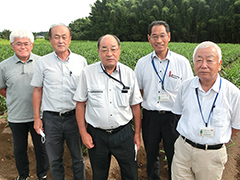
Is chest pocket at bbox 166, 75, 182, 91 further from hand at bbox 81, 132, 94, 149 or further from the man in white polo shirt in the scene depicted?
hand at bbox 81, 132, 94, 149

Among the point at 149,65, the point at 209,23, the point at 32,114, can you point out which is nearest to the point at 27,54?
the point at 32,114

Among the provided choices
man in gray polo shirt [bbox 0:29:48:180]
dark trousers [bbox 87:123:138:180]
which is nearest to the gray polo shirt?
man in gray polo shirt [bbox 0:29:48:180]

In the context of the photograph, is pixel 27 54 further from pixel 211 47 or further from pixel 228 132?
pixel 228 132

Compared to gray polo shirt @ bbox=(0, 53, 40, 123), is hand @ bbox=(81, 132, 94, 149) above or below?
below

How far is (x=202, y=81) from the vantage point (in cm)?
192

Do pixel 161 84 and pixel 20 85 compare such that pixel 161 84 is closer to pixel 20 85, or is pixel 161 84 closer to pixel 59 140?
pixel 59 140

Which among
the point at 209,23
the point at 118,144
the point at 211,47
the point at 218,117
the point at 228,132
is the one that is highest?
the point at 209,23

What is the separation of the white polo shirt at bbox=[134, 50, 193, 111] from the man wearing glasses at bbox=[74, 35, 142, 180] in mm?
335

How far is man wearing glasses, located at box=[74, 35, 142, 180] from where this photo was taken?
211 centimetres

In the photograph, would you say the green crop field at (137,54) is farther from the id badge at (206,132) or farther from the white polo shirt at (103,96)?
the white polo shirt at (103,96)

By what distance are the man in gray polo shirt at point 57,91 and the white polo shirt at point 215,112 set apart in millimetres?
1350

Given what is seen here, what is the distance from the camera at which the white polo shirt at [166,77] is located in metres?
2.50

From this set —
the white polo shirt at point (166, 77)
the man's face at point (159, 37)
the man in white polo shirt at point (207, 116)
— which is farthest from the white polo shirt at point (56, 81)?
the man in white polo shirt at point (207, 116)

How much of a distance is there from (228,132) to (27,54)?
2.46m
